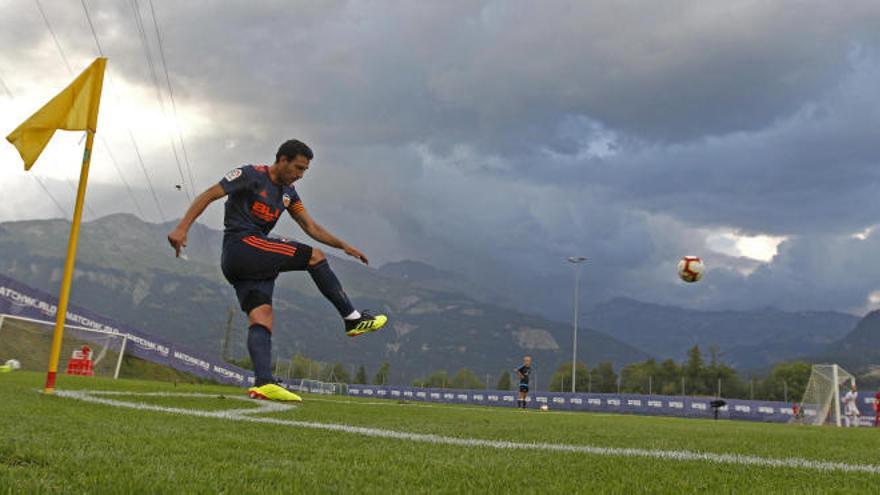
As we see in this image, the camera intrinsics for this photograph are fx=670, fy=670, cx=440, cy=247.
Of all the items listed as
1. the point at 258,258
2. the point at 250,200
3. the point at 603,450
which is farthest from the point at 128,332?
the point at 603,450

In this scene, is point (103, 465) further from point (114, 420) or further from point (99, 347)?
point (99, 347)

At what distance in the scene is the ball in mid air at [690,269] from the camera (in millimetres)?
18406

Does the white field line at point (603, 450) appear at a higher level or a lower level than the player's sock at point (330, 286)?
lower

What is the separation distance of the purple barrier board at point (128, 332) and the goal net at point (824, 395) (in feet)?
96.2

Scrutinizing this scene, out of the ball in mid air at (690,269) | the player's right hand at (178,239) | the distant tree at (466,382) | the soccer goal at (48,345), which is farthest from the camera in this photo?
the distant tree at (466,382)

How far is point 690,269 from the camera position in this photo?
1880 cm

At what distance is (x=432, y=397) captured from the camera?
48.9 m

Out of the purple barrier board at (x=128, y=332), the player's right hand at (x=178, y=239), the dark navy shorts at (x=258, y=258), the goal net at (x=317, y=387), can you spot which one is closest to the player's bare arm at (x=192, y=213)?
the player's right hand at (x=178, y=239)

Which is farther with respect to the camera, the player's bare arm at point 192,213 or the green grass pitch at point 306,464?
the player's bare arm at point 192,213

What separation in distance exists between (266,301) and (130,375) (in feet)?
111

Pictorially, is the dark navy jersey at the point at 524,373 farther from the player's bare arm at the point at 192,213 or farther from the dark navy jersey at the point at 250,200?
the player's bare arm at the point at 192,213

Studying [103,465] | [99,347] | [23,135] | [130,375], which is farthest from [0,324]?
[103,465]

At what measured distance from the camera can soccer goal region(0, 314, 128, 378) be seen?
86.8ft

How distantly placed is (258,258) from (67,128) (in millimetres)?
2438
